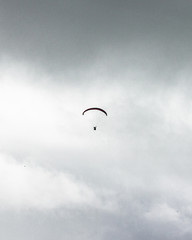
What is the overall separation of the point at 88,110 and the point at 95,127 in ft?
17.8

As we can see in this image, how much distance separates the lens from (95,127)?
306 ft

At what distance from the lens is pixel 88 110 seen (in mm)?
93500
